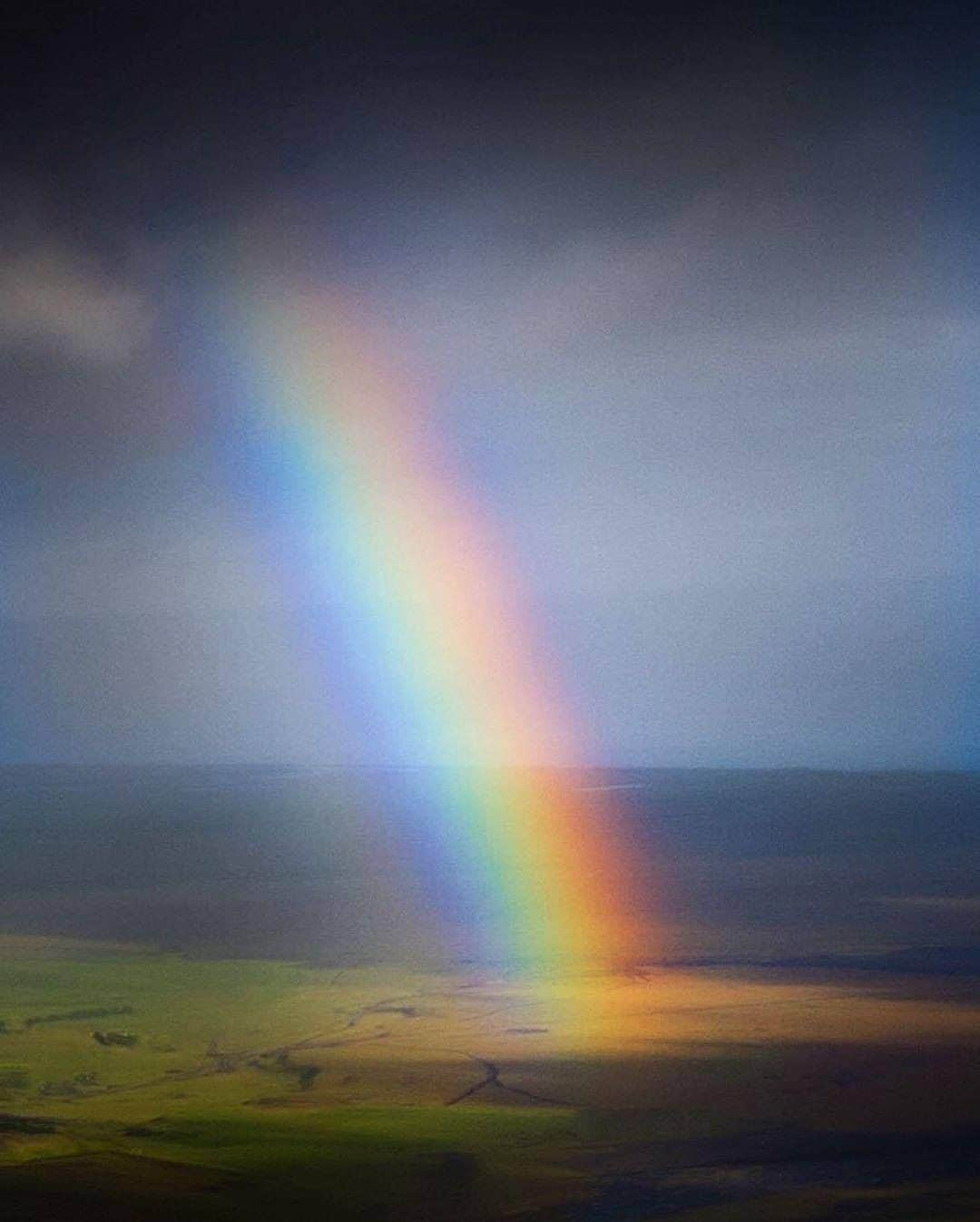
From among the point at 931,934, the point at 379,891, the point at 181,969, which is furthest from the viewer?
the point at 379,891

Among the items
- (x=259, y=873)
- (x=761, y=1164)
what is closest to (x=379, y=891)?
(x=259, y=873)

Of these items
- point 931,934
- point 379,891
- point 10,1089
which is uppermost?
point 379,891

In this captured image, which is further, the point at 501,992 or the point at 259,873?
the point at 259,873

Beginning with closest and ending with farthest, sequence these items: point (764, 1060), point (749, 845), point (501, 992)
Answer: point (764, 1060) < point (501, 992) < point (749, 845)

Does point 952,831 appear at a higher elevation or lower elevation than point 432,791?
lower

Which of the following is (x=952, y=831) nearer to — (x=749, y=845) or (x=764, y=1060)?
(x=749, y=845)

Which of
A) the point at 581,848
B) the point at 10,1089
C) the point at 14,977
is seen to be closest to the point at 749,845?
the point at 581,848
